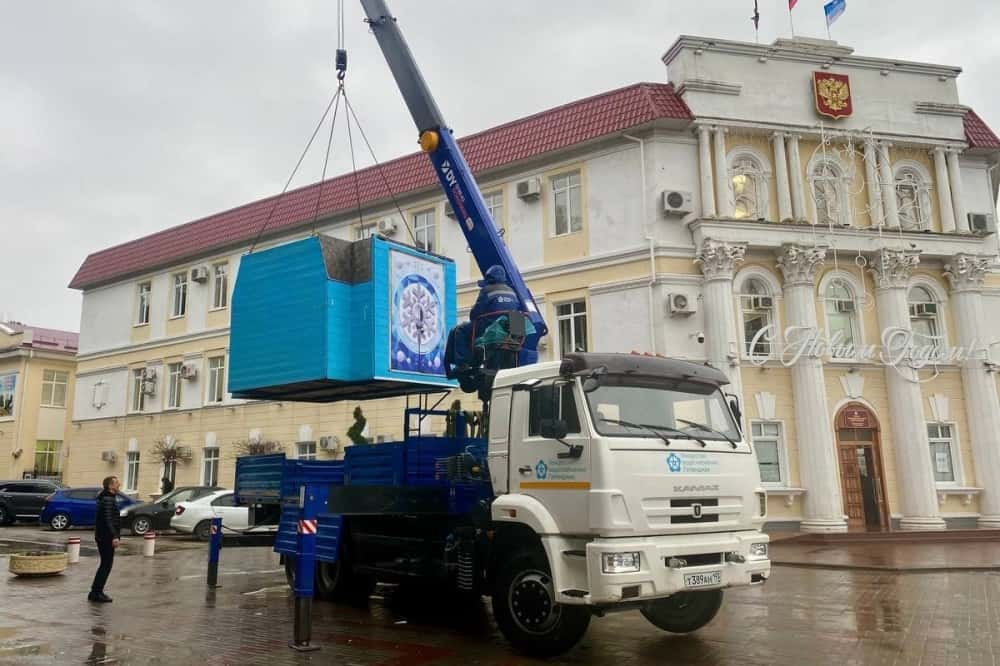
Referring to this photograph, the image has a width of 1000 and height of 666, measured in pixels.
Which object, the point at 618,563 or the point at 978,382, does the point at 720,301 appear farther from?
the point at 618,563

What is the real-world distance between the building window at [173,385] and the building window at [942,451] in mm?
26437

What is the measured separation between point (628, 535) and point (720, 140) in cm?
1673

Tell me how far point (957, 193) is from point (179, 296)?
91.6 feet

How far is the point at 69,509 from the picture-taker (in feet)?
82.2

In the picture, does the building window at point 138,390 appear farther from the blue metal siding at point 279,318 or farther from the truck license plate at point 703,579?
the truck license plate at point 703,579

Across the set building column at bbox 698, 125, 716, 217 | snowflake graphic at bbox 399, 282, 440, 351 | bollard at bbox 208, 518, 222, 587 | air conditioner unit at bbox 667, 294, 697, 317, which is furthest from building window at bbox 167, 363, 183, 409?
snowflake graphic at bbox 399, 282, 440, 351

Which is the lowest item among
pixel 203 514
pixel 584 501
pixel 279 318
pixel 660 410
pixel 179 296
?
pixel 203 514

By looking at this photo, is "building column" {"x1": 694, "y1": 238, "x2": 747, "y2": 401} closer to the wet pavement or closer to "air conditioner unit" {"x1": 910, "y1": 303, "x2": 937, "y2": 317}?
"air conditioner unit" {"x1": 910, "y1": 303, "x2": 937, "y2": 317}

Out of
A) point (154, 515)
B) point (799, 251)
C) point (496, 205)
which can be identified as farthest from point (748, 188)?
point (154, 515)

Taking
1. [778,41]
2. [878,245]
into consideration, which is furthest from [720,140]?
[878,245]

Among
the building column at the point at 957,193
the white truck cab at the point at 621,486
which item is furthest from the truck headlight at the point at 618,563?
the building column at the point at 957,193

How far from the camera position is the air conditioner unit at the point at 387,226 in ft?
85.0

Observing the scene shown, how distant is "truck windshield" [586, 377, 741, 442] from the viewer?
24.5 ft

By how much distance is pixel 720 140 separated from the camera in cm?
2147
